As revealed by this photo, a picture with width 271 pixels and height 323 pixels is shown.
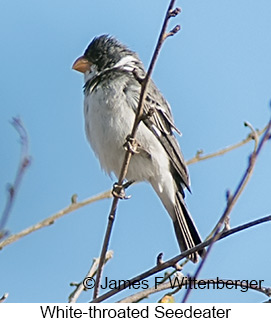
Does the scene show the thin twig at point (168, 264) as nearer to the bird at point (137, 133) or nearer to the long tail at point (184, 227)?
the bird at point (137, 133)

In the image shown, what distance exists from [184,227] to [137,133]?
2.55ft

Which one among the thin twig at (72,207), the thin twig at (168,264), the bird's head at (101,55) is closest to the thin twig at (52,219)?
the thin twig at (72,207)

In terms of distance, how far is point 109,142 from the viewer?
13.3ft

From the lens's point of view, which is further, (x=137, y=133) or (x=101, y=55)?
(x=101, y=55)

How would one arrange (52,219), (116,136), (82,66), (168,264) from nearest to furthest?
(168,264), (52,219), (116,136), (82,66)

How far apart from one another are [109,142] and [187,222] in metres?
0.82

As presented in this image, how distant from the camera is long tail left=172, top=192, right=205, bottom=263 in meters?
4.22

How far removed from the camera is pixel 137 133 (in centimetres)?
400

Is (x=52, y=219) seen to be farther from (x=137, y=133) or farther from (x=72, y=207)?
(x=137, y=133)

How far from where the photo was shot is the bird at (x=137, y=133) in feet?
13.1

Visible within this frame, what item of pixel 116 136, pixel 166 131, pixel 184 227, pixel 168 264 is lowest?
pixel 168 264

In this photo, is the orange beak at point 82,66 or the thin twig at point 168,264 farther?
the orange beak at point 82,66

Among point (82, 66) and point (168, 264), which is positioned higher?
point (82, 66)

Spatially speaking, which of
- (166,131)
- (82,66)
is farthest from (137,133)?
(82,66)
